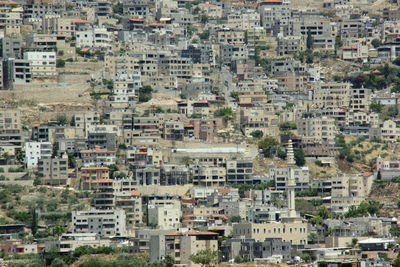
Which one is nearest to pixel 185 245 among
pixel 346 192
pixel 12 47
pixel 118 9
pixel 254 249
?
pixel 254 249

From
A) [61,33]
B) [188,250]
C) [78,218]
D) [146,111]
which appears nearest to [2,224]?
[78,218]

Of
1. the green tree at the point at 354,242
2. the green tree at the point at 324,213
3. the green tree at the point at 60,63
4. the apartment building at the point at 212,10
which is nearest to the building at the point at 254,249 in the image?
the green tree at the point at 354,242

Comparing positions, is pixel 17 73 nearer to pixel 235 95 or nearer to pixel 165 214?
pixel 235 95

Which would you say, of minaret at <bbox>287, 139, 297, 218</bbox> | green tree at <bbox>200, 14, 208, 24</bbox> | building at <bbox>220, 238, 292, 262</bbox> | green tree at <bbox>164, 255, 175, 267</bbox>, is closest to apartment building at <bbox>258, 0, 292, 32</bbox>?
green tree at <bbox>200, 14, 208, 24</bbox>

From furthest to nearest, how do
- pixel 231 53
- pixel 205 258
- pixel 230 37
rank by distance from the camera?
pixel 230 37
pixel 231 53
pixel 205 258

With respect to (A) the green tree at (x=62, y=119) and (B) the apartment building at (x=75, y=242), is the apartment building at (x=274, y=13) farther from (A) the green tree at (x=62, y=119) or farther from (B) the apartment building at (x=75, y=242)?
(B) the apartment building at (x=75, y=242)
